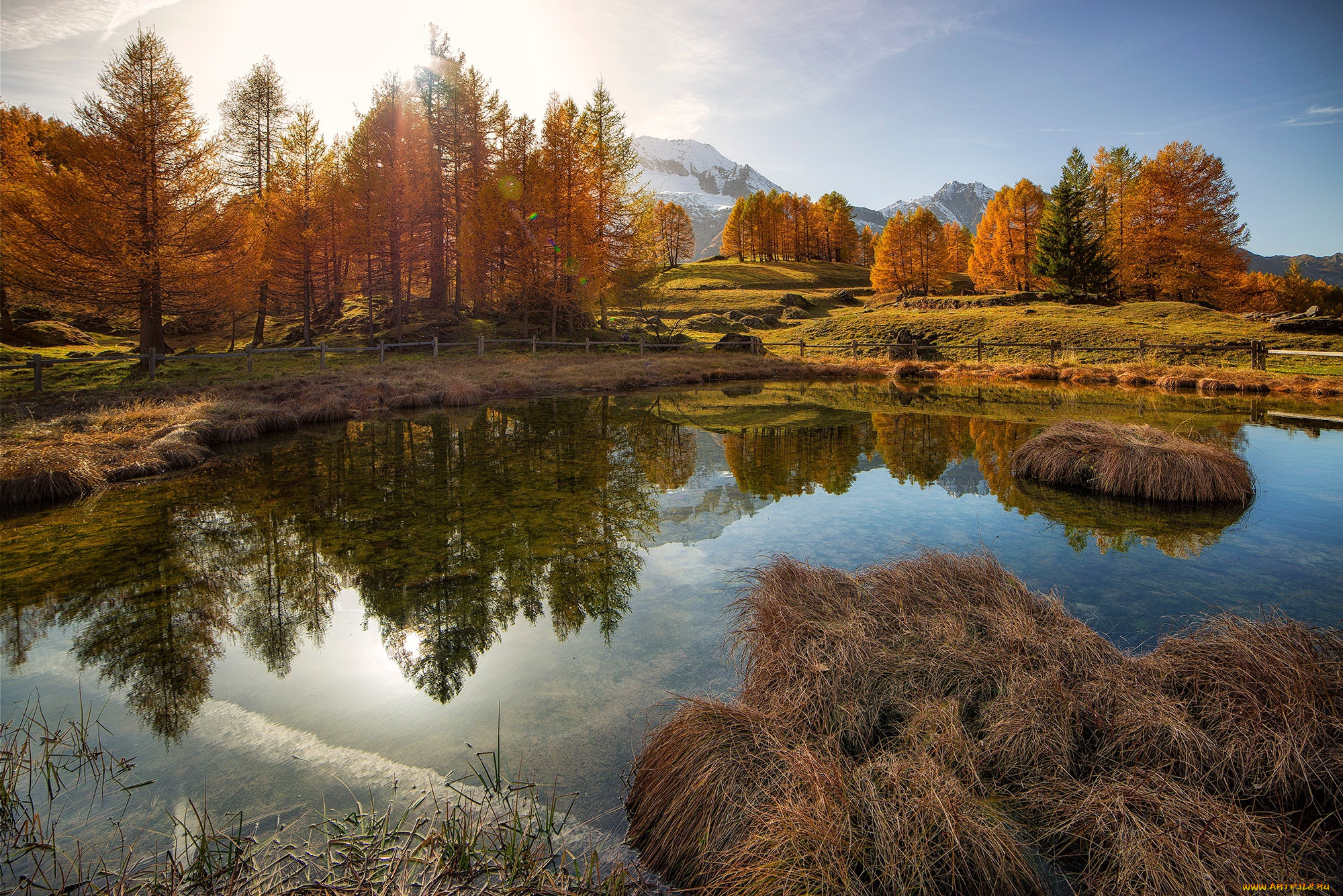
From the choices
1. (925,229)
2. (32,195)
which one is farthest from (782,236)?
(32,195)

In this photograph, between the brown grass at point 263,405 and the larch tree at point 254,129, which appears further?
the larch tree at point 254,129

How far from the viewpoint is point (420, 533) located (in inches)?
343

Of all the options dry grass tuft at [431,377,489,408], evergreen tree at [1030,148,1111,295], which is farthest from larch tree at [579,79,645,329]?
evergreen tree at [1030,148,1111,295]

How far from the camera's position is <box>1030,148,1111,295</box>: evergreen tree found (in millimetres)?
44656

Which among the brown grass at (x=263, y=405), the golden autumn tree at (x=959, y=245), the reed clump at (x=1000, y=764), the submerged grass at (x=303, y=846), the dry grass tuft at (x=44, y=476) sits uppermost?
the golden autumn tree at (x=959, y=245)

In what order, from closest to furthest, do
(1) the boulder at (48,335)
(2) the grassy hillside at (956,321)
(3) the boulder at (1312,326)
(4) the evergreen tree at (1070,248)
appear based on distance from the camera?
(1) the boulder at (48,335), (3) the boulder at (1312,326), (2) the grassy hillside at (956,321), (4) the evergreen tree at (1070,248)

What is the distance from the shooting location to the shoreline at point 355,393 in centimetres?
1126

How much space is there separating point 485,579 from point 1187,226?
52870 millimetres

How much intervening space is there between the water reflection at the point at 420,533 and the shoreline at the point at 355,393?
103 cm

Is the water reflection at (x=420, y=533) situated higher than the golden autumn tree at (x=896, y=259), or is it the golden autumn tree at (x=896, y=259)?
the golden autumn tree at (x=896, y=259)

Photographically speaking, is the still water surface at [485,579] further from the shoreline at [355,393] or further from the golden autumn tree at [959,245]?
the golden autumn tree at [959,245]

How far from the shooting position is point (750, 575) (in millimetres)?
6852

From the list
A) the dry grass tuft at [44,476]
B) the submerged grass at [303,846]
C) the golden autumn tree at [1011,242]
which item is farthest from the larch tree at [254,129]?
the golden autumn tree at [1011,242]

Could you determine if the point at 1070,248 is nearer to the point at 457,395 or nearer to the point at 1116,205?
the point at 1116,205
